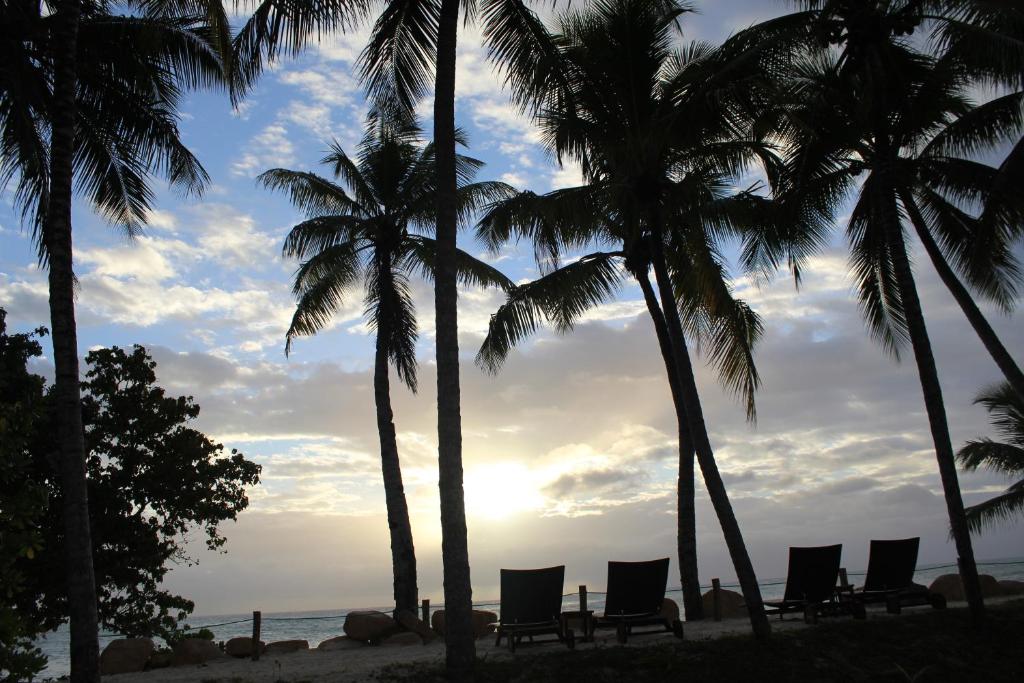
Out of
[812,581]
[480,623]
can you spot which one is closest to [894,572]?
[812,581]

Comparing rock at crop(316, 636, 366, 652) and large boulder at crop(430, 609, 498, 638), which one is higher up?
large boulder at crop(430, 609, 498, 638)

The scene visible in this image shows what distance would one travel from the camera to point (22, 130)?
1110 cm

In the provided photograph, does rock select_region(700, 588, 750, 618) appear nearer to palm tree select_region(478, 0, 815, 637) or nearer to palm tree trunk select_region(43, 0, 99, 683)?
palm tree select_region(478, 0, 815, 637)

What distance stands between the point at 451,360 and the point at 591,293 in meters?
6.50

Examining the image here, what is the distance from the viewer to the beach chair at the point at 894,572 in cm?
1234

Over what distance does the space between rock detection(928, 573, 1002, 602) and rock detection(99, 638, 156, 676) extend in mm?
14265

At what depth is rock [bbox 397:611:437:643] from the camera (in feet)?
47.6

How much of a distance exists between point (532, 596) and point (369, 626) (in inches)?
192

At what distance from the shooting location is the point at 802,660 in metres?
9.70

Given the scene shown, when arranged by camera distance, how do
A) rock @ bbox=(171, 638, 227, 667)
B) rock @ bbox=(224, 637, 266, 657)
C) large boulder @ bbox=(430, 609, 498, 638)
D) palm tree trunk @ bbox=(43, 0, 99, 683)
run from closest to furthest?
palm tree trunk @ bbox=(43, 0, 99, 683)
rock @ bbox=(171, 638, 227, 667)
rock @ bbox=(224, 637, 266, 657)
large boulder @ bbox=(430, 609, 498, 638)

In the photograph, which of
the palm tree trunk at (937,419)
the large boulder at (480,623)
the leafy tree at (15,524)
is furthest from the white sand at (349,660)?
the leafy tree at (15,524)

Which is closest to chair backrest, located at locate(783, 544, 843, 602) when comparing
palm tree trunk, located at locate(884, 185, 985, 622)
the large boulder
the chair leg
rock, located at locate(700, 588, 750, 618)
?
palm tree trunk, located at locate(884, 185, 985, 622)

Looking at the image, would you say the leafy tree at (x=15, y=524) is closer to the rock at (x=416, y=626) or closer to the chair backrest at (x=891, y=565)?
the rock at (x=416, y=626)

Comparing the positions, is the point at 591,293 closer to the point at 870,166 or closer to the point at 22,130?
the point at 870,166
